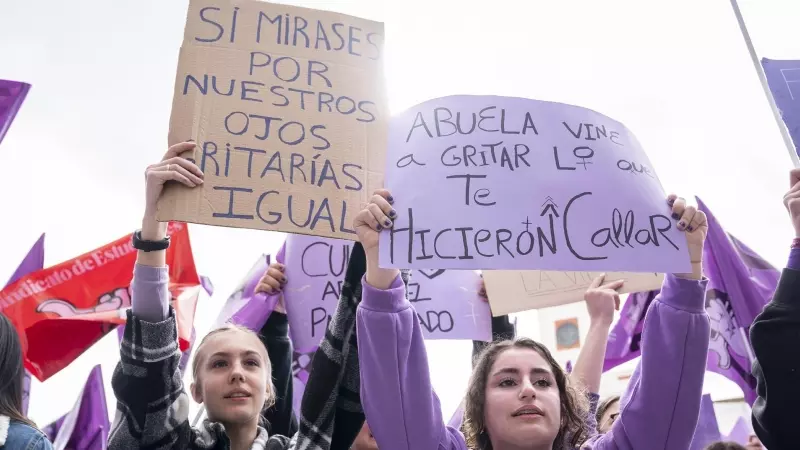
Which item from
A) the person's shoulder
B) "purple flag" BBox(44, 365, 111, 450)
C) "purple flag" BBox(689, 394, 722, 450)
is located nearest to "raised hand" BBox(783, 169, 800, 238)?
the person's shoulder

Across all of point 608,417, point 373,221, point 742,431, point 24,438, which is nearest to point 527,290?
point 608,417

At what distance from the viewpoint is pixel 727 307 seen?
3914 millimetres

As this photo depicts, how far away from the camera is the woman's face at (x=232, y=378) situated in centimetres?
247

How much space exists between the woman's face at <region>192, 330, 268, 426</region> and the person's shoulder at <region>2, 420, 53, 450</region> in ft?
2.06

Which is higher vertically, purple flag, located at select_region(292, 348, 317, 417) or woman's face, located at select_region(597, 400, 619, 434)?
purple flag, located at select_region(292, 348, 317, 417)

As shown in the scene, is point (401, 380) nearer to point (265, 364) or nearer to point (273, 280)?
point (265, 364)

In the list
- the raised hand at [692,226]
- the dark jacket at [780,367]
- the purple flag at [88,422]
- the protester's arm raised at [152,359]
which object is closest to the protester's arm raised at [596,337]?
the raised hand at [692,226]

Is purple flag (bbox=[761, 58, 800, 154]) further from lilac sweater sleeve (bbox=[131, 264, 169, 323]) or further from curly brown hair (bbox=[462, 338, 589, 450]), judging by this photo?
lilac sweater sleeve (bbox=[131, 264, 169, 323])

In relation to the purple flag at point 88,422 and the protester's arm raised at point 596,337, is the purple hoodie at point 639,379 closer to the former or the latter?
the protester's arm raised at point 596,337

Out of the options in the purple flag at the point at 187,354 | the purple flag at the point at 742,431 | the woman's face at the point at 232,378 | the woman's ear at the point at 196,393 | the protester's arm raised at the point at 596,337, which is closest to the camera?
the woman's face at the point at 232,378

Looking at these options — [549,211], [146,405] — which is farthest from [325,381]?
[549,211]

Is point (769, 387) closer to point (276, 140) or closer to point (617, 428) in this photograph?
point (617, 428)

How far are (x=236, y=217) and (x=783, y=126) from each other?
1944 mm

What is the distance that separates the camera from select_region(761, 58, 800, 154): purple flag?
2.39 meters
